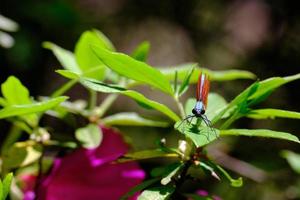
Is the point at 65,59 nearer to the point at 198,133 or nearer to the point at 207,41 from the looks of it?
the point at 198,133

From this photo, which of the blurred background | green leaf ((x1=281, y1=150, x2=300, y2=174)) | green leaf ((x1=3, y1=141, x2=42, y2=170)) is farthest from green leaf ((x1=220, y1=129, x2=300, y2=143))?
the blurred background

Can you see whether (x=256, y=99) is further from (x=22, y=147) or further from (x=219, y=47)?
(x=219, y=47)

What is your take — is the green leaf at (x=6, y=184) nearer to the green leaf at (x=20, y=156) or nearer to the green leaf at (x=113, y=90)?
the green leaf at (x=113, y=90)

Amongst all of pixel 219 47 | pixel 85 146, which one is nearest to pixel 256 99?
pixel 85 146

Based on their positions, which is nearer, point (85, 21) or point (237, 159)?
point (237, 159)

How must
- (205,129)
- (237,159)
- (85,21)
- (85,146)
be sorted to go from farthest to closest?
(85,21) < (237,159) < (85,146) < (205,129)

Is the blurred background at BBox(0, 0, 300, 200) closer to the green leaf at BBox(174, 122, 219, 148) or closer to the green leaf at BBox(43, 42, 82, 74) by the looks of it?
the green leaf at BBox(43, 42, 82, 74)

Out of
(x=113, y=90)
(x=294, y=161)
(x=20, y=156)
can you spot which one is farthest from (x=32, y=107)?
(x=294, y=161)
